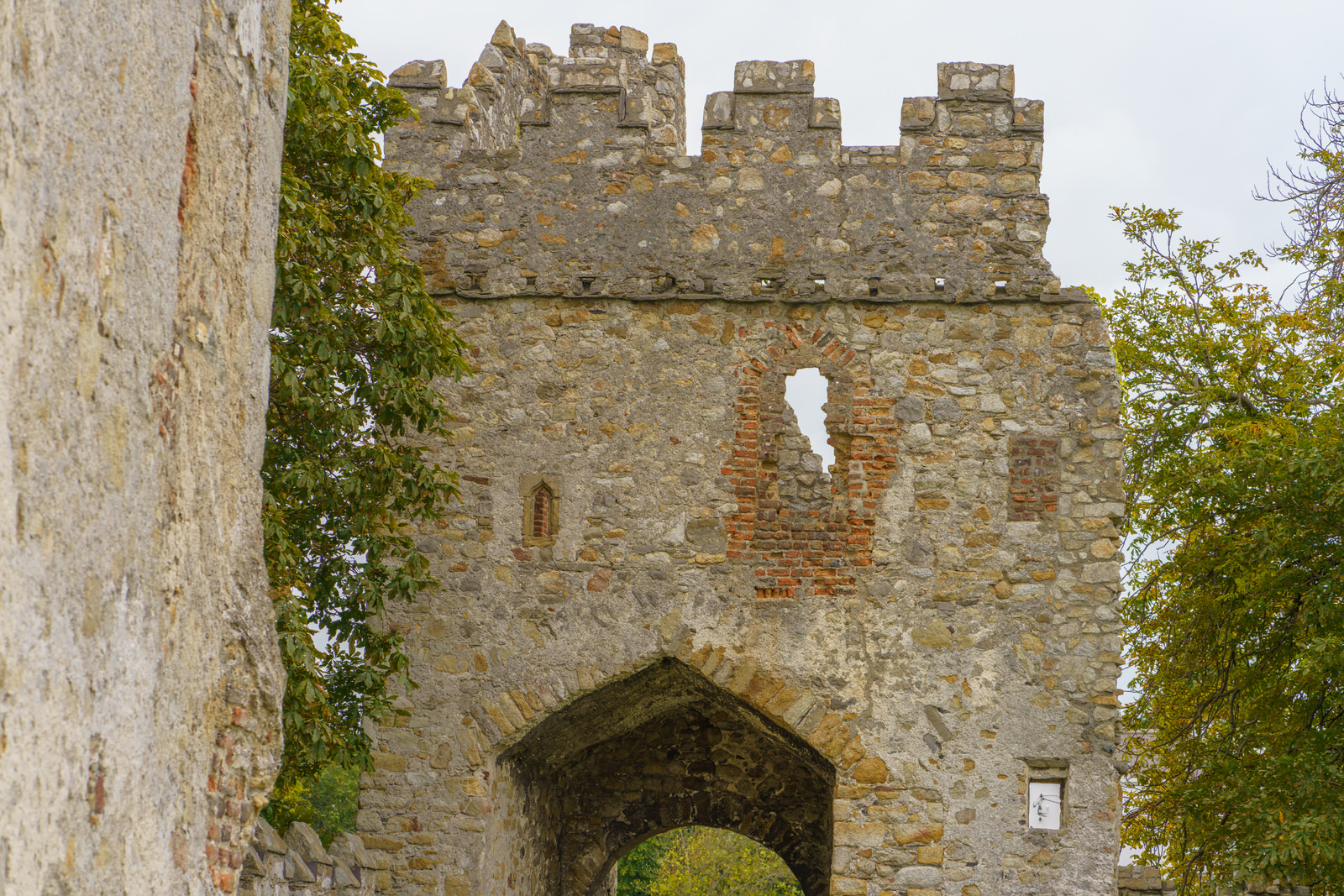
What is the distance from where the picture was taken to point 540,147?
8430 millimetres

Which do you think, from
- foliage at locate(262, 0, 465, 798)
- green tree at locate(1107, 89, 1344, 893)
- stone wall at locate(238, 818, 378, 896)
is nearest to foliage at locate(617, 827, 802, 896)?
green tree at locate(1107, 89, 1344, 893)

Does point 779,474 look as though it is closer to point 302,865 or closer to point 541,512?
point 541,512

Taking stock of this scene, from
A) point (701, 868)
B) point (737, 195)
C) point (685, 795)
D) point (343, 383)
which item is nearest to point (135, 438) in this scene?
point (343, 383)

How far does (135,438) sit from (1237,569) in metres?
9.47

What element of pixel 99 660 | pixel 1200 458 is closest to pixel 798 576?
pixel 1200 458

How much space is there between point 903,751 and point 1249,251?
6.81 metres

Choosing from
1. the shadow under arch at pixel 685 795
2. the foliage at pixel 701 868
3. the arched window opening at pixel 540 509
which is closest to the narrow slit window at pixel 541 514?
the arched window opening at pixel 540 509

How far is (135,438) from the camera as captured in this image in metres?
2.99

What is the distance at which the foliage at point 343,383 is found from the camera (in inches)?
263

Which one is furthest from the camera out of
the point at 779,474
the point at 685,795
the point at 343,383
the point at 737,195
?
the point at 685,795

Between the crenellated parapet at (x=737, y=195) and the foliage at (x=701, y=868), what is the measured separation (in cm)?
1202

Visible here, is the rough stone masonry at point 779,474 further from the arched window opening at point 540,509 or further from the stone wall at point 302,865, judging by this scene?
the stone wall at point 302,865

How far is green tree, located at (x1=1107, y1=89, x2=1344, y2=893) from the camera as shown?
29.7ft

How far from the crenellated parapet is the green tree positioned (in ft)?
9.53
